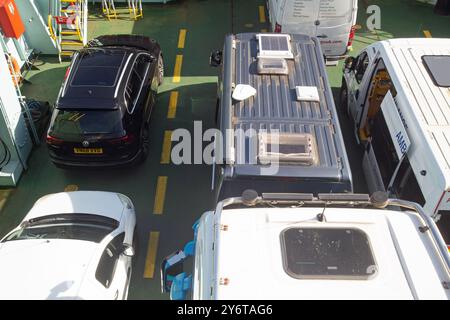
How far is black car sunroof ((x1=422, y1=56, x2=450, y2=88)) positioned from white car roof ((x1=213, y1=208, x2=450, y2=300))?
10.1ft

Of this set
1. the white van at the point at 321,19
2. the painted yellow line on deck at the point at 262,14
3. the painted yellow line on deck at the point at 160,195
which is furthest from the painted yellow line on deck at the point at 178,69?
the painted yellow line on deck at the point at 160,195

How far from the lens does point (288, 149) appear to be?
564 cm

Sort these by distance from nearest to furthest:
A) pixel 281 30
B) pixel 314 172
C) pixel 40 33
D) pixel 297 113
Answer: pixel 314 172 → pixel 297 113 → pixel 281 30 → pixel 40 33

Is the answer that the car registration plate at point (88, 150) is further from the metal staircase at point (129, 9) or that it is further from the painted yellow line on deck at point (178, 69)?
the metal staircase at point (129, 9)

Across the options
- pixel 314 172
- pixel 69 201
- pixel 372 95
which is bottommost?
pixel 69 201

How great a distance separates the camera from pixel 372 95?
8477mm

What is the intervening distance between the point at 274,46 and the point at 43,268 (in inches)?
197

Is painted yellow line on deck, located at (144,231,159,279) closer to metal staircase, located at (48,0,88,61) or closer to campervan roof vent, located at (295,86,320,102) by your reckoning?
campervan roof vent, located at (295,86,320,102)

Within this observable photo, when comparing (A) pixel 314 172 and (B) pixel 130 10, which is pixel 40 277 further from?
(B) pixel 130 10

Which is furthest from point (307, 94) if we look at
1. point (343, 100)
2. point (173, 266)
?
point (343, 100)

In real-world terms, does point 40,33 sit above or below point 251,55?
below

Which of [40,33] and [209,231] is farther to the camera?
[40,33]

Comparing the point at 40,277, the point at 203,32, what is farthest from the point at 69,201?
the point at 203,32

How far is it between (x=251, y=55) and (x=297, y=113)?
5.73 feet
